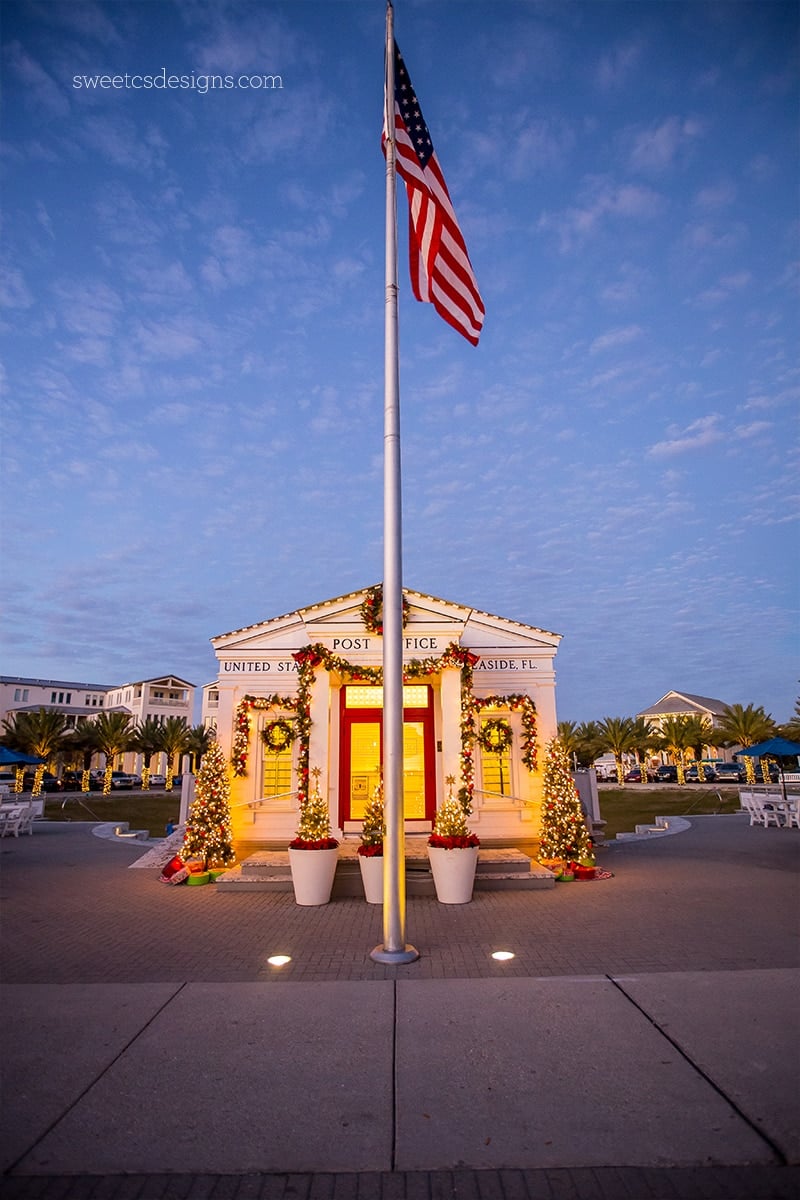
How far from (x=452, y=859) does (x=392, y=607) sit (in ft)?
14.9

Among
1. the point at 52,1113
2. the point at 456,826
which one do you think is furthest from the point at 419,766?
the point at 52,1113

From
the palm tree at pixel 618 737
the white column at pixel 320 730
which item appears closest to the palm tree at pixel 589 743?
the palm tree at pixel 618 737

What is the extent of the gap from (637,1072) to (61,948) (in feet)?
21.1

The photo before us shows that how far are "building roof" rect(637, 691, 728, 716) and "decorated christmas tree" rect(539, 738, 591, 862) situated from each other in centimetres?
8799

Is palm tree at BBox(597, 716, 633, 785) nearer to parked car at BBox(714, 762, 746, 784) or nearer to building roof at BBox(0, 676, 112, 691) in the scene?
parked car at BBox(714, 762, 746, 784)

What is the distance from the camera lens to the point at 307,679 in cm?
1308

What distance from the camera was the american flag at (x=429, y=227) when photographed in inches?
328

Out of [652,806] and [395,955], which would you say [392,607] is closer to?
[395,955]

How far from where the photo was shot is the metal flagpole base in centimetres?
680

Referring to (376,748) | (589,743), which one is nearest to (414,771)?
(376,748)

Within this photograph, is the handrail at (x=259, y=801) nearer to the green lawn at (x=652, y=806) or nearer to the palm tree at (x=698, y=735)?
the green lawn at (x=652, y=806)

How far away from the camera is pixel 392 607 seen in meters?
7.29

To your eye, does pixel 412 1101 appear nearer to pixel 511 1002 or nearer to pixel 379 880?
pixel 511 1002

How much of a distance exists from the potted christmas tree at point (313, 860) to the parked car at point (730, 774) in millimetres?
49677
